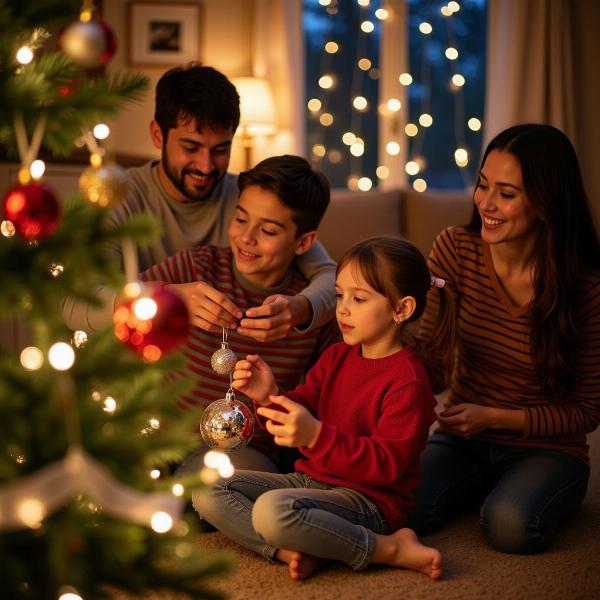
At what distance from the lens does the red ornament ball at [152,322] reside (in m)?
0.93

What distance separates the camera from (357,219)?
12.3ft

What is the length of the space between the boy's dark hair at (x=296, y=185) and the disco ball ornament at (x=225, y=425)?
58 centimetres

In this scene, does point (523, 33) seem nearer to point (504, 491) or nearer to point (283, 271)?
point (283, 271)

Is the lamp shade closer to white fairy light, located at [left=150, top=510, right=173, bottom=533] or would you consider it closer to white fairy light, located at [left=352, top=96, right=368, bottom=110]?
white fairy light, located at [left=352, top=96, right=368, bottom=110]

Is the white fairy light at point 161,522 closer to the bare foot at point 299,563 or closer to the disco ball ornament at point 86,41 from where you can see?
the disco ball ornament at point 86,41

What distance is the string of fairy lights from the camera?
195 inches

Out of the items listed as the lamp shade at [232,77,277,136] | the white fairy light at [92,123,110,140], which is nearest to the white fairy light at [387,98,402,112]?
the lamp shade at [232,77,277,136]

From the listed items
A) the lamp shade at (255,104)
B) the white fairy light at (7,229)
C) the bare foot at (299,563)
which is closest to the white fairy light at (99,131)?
the white fairy light at (7,229)

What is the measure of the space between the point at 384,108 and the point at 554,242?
10.6ft

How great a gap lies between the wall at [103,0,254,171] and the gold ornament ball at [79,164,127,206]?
3.90 meters

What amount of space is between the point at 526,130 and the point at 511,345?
0.51 metres

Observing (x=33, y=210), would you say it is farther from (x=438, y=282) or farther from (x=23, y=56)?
(x=438, y=282)

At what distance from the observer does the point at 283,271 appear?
2.10 m

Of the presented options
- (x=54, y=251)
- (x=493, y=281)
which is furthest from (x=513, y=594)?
(x=54, y=251)
